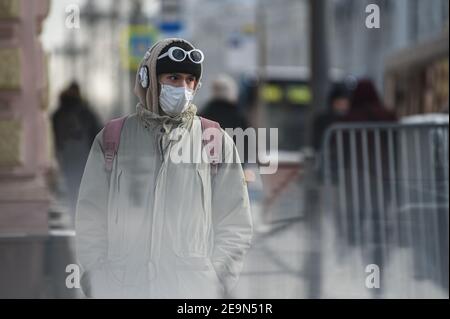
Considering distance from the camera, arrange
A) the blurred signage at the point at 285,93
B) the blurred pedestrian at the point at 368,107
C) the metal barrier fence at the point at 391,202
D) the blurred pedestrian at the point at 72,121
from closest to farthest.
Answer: the metal barrier fence at the point at 391,202 < the blurred pedestrian at the point at 368,107 < the blurred pedestrian at the point at 72,121 < the blurred signage at the point at 285,93

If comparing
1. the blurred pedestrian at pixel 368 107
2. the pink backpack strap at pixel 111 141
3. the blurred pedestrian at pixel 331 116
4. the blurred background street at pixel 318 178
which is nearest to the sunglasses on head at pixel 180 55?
the pink backpack strap at pixel 111 141

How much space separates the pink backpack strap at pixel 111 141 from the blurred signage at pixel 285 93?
26.7 meters

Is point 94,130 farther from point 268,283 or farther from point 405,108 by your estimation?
point 268,283

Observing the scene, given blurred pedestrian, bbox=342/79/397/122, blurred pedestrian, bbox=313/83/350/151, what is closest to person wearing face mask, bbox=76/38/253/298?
blurred pedestrian, bbox=342/79/397/122

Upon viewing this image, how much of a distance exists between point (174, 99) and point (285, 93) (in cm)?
2783

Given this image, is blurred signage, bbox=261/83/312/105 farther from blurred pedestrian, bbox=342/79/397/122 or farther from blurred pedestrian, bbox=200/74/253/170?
blurred pedestrian, bbox=200/74/253/170

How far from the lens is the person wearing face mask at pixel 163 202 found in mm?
4074

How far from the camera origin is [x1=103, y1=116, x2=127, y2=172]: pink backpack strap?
4102 mm

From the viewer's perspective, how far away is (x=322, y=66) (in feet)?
51.9

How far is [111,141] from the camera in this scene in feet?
13.5

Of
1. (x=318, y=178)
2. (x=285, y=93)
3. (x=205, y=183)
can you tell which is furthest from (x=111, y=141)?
(x=285, y=93)

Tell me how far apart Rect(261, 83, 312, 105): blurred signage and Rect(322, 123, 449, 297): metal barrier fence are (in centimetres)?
2100

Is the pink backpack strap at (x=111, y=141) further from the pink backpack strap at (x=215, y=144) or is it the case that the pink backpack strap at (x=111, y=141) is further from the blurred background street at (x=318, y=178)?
the blurred background street at (x=318, y=178)

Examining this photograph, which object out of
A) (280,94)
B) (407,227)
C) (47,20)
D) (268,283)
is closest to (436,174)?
(407,227)
